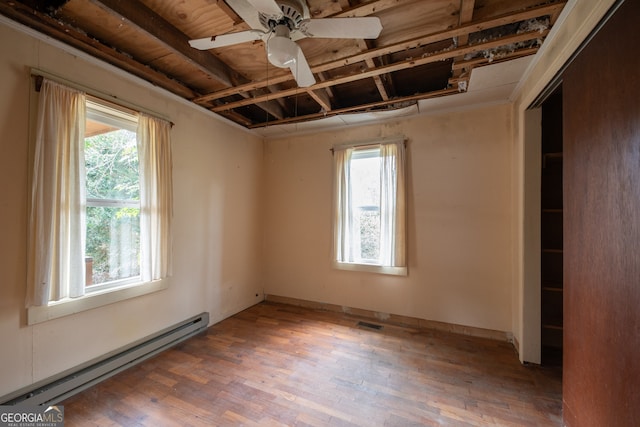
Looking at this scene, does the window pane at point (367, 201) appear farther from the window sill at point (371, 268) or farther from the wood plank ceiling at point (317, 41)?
the wood plank ceiling at point (317, 41)

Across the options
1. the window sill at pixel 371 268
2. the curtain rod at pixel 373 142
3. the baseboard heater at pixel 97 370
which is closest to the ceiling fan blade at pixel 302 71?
the curtain rod at pixel 373 142

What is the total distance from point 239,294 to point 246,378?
1632mm

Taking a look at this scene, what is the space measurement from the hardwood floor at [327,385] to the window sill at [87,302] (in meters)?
0.64

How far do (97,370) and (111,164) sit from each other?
5.73 ft

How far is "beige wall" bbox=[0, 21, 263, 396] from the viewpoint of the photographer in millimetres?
1684

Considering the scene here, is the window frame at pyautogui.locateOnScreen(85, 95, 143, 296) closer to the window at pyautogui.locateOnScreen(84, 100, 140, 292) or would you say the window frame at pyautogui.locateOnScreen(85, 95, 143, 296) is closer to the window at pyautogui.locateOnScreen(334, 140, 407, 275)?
the window at pyautogui.locateOnScreen(84, 100, 140, 292)

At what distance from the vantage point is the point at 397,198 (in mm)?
3189

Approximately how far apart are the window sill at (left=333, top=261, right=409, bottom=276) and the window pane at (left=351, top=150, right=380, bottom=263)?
0.34ft

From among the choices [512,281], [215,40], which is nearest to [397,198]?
[512,281]

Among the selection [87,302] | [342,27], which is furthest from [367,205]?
[87,302]

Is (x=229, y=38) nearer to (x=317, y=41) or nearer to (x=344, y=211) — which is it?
(x=317, y=41)

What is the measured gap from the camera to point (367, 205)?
347 centimetres

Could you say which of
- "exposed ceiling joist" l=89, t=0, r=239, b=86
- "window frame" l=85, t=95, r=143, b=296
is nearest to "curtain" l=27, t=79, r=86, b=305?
"window frame" l=85, t=95, r=143, b=296

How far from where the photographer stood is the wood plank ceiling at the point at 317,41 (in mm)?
1663
